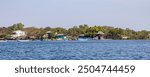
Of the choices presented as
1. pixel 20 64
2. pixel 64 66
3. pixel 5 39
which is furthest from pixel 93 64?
pixel 5 39

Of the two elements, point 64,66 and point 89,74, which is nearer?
point 89,74

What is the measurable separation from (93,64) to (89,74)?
222 cm

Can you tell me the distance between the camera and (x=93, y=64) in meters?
20.5

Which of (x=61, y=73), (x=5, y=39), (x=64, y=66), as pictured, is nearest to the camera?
(x=61, y=73)

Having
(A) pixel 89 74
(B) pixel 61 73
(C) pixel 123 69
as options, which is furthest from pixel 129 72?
(B) pixel 61 73

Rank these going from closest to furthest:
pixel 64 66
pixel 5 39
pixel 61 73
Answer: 1. pixel 61 73
2. pixel 64 66
3. pixel 5 39

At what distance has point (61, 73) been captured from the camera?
18203mm

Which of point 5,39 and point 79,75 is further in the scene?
point 5,39

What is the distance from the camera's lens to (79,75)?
60.1 ft

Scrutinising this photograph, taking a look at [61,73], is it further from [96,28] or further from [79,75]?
[96,28]

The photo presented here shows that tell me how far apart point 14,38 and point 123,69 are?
179 meters

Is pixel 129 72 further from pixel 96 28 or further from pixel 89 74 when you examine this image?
pixel 96 28

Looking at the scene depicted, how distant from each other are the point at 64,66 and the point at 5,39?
175 metres

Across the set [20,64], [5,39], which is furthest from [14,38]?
[20,64]
